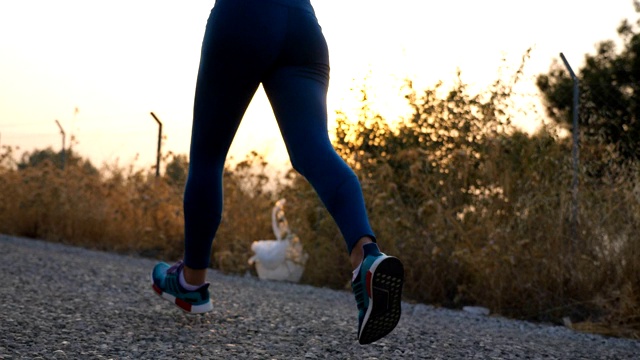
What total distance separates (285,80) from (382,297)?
0.69 meters

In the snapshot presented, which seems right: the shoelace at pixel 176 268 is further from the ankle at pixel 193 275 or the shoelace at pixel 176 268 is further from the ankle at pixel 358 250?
the ankle at pixel 358 250

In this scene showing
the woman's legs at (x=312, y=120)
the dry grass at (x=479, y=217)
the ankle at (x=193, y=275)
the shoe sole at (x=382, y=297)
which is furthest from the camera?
the dry grass at (x=479, y=217)

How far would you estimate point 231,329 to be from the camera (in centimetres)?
325

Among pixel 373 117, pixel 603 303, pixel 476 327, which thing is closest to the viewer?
pixel 476 327

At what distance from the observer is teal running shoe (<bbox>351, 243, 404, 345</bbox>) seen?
2.09 meters

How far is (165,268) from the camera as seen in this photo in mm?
3217

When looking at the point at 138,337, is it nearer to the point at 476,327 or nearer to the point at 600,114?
the point at 476,327

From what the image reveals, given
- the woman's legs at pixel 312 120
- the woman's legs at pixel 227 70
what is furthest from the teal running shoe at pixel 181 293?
the woman's legs at pixel 312 120

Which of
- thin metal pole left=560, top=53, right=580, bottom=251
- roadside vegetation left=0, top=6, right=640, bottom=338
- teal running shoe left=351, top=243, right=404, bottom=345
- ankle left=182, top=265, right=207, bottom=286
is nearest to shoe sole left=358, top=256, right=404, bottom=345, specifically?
teal running shoe left=351, top=243, right=404, bottom=345

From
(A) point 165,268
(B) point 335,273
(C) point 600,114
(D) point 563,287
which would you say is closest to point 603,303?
(D) point 563,287

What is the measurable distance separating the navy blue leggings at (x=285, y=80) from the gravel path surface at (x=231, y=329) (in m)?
0.76

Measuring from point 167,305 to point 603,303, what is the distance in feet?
8.51

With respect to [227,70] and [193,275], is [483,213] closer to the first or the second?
[193,275]

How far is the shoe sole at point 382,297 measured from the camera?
2086 millimetres
